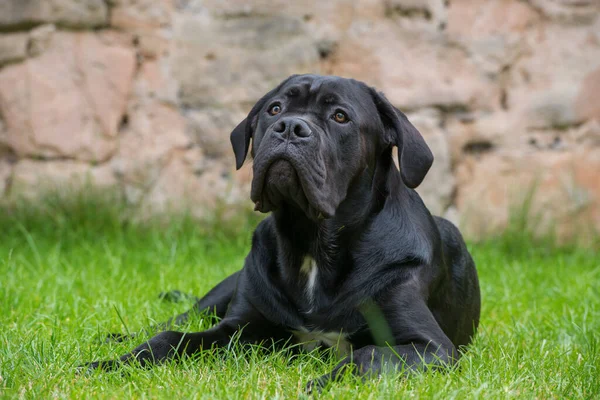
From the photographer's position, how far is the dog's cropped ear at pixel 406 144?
3027 millimetres

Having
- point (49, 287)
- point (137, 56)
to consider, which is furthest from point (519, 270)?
point (137, 56)

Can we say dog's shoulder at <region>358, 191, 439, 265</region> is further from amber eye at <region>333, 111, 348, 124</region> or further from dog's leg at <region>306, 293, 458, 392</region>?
amber eye at <region>333, 111, 348, 124</region>

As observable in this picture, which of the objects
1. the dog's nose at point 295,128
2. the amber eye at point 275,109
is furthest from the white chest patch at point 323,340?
the amber eye at point 275,109

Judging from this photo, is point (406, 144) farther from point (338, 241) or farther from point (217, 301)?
point (217, 301)

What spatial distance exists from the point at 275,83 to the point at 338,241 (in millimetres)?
3387

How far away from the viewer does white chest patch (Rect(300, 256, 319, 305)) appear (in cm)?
304

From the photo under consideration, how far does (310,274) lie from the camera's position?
10.1 feet

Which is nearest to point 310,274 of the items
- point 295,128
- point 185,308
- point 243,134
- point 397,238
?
point 397,238

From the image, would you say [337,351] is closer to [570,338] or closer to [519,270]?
[570,338]

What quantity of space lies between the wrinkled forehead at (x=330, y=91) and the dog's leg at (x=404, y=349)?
801mm

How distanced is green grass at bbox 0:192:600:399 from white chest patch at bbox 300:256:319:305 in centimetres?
24

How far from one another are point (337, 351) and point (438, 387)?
647 mm

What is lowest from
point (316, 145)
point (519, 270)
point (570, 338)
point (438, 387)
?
point (519, 270)

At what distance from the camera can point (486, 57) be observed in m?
6.55
